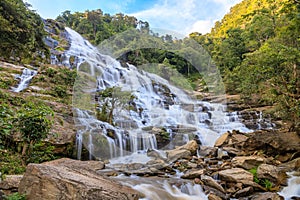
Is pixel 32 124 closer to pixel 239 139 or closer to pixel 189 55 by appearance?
pixel 239 139

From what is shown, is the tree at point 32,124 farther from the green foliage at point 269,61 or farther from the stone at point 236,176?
the green foliage at point 269,61

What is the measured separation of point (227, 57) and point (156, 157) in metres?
17.9

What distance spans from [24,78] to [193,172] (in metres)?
10.3

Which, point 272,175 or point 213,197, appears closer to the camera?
point 213,197

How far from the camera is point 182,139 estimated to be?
10562 millimetres

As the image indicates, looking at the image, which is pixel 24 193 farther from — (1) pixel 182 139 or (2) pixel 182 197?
(1) pixel 182 139

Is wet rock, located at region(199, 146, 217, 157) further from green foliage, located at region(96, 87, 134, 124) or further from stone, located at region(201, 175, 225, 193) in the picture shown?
green foliage, located at region(96, 87, 134, 124)

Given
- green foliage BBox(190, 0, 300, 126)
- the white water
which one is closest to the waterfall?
the white water

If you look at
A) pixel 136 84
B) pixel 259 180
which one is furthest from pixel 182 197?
pixel 136 84

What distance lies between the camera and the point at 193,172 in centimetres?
595

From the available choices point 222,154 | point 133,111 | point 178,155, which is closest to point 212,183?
point 178,155

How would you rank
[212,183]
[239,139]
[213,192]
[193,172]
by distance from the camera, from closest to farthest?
[213,192] → [212,183] → [193,172] → [239,139]

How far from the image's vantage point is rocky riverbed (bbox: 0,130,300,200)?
2896mm

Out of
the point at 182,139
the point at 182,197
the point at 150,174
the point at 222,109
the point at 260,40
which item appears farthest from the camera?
the point at 260,40
